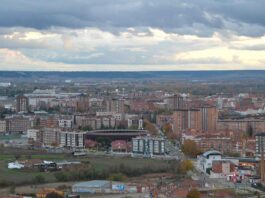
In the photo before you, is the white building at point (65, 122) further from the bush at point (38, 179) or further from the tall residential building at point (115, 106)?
the bush at point (38, 179)

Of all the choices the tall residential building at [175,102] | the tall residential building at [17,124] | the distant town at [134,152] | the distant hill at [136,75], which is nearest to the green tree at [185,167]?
the distant town at [134,152]

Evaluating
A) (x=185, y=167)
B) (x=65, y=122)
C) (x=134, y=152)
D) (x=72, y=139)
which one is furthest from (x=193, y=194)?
(x=65, y=122)

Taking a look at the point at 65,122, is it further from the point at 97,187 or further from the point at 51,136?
the point at 97,187

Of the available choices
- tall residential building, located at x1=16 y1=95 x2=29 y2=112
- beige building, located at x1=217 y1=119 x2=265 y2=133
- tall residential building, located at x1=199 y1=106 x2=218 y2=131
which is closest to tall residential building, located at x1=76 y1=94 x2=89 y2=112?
tall residential building, located at x1=16 y1=95 x2=29 y2=112

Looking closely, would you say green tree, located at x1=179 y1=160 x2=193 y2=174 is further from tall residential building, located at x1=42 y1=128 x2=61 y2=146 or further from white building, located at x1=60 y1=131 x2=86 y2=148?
tall residential building, located at x1=42 y1=128 x2=61 y2=146

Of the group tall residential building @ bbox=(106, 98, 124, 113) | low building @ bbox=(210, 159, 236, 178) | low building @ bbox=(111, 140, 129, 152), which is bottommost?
low building @ bbox=(111, 140, 129, 152)

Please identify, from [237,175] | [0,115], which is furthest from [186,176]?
[0,115]
